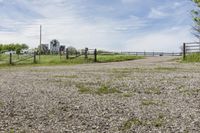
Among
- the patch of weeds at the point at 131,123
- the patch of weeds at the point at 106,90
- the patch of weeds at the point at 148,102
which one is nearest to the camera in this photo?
the patch of weeds at the point at 131,123

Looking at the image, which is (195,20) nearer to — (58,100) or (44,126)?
(58,100)

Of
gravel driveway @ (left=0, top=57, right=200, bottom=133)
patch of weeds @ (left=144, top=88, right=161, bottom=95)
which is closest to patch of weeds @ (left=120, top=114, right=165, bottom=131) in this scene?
gravel driveway @ (left=0, top=57, right=200, bottom=133)

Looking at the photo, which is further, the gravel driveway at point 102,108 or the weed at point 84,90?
the weed at point 84,90

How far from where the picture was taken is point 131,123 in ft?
42.0

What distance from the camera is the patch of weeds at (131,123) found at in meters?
12.3

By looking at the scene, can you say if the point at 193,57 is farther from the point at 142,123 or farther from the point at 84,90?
the point at 142,123

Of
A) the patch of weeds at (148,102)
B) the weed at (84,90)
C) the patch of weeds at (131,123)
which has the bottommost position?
the patch of weeds at (131,123)

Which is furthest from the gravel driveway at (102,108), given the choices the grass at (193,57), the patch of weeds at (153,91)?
the grass at (193,57)

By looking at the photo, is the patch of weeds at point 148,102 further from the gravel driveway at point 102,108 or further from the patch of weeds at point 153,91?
the patch of weeds at point 153,91

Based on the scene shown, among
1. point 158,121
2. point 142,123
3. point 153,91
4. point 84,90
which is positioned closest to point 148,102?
point 153,91

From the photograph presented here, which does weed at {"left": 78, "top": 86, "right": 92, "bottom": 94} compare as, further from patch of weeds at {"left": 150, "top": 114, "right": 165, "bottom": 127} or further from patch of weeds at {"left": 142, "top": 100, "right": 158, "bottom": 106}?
patch of weeds at {"left": 150, "top": 114, "right": 165, "bottom": 127}

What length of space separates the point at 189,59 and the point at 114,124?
36.9m

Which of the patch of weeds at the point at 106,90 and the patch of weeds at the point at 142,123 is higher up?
the patch of weeds at the point at 106,90

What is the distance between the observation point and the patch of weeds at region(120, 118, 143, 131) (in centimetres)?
1232
